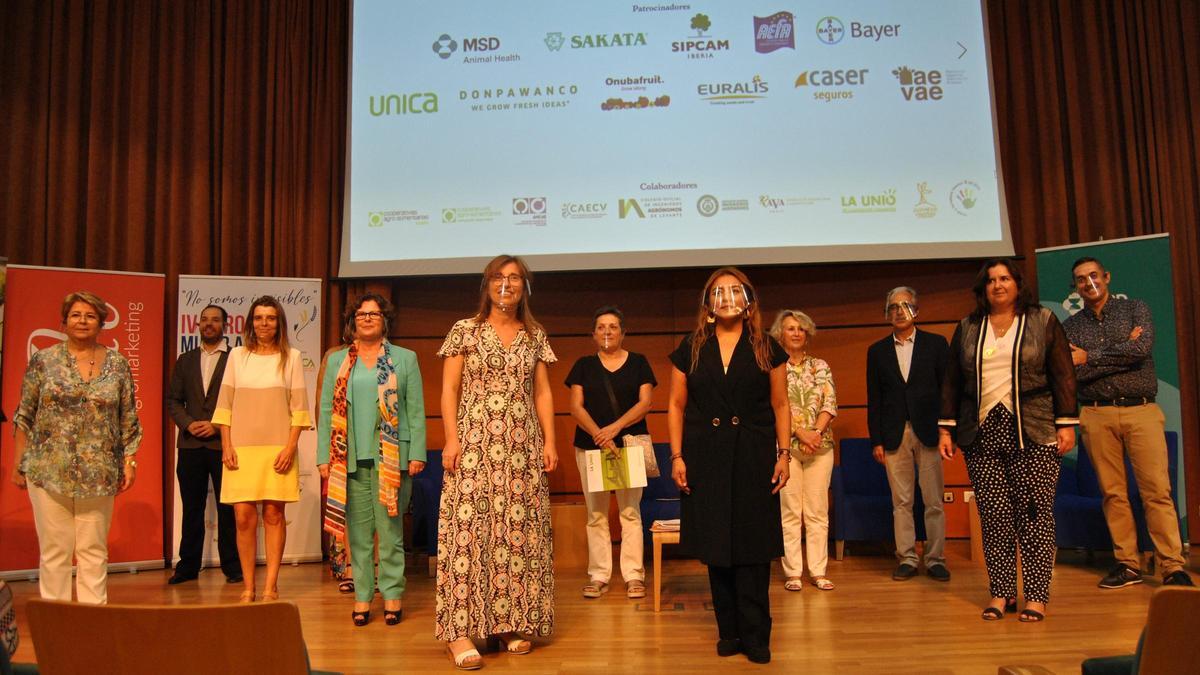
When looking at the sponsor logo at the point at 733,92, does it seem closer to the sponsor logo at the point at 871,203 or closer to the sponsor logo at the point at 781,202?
the sponsor logo at the point at 781,202

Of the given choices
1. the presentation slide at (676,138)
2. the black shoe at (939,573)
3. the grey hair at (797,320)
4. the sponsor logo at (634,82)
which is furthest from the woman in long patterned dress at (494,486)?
the sponsor logo at (634,82)

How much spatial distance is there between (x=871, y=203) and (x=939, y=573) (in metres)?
2.41

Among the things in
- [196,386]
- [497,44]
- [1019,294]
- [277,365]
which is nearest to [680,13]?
[497,44]

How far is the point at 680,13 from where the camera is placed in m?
5.99

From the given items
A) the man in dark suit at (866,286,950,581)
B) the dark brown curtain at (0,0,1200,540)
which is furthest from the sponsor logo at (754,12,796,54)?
the man in dark suit at (866,286,950,581)

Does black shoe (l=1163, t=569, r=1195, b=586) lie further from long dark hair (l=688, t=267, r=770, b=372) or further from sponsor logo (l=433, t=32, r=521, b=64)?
sponsor logo (l=433, t=32, r=521, b=64)

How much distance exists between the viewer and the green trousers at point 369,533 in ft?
13.1

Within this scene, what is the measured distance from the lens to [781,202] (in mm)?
5820

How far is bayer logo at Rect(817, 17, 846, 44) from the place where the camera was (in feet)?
19.5

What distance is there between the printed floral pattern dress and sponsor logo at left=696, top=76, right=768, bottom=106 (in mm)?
3083

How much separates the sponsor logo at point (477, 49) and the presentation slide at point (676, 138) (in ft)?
0.04

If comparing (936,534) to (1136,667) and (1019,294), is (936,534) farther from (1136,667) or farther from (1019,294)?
(1136,667)

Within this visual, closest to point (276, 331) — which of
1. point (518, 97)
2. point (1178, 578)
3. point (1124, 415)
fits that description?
point (518, 97)

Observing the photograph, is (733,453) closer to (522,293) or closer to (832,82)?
(522,293)
